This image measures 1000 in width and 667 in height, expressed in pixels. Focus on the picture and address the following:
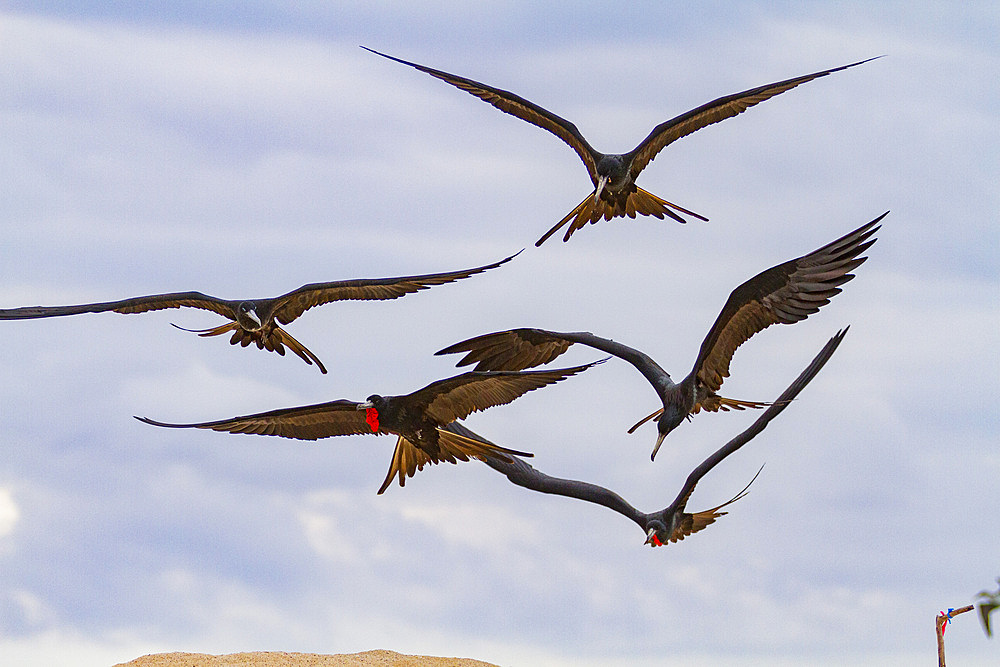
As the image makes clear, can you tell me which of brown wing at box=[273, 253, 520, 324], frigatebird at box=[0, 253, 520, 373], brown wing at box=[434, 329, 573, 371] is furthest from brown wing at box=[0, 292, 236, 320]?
brown wing at box=[434, 329, 573, 371]

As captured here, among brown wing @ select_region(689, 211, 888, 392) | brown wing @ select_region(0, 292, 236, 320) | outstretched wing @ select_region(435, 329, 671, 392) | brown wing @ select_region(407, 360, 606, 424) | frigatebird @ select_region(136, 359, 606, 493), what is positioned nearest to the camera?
brown wing @ select_region(689, 211, 888, 392)

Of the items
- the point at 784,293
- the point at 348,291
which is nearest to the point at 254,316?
the point at 348,291

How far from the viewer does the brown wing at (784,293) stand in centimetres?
951

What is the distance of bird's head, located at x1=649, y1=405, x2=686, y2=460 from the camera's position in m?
10.9

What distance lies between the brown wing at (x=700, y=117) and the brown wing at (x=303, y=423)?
408 centimetres

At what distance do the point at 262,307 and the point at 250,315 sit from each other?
0.49ft

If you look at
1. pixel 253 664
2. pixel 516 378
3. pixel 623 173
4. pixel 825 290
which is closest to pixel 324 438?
pixel 516 378

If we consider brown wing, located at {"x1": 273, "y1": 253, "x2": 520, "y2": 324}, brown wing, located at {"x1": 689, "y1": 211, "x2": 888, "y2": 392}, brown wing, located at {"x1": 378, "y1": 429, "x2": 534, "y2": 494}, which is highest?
brown wing, located at {"x1": 273, "y1": 253, "x2": 520, "y2": 324}

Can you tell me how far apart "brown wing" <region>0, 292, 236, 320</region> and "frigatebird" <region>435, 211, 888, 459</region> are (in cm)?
260

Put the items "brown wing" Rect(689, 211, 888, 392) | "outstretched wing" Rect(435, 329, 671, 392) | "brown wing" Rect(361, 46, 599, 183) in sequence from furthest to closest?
"brown wing" Rect(361, 46, 599, 183) < "outstretched wing" Rect(435, 329, 671, 392) < "brown wing" Rect(689, 211, 888, 392)

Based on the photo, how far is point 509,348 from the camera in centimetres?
1180

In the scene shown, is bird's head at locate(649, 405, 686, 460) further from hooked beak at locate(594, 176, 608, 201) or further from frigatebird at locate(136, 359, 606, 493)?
hooked beak at locate(594, 176, 608, 201)

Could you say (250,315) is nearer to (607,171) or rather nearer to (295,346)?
(295,346)

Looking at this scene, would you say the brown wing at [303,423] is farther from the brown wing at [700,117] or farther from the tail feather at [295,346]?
the brown wing at [700,117]
